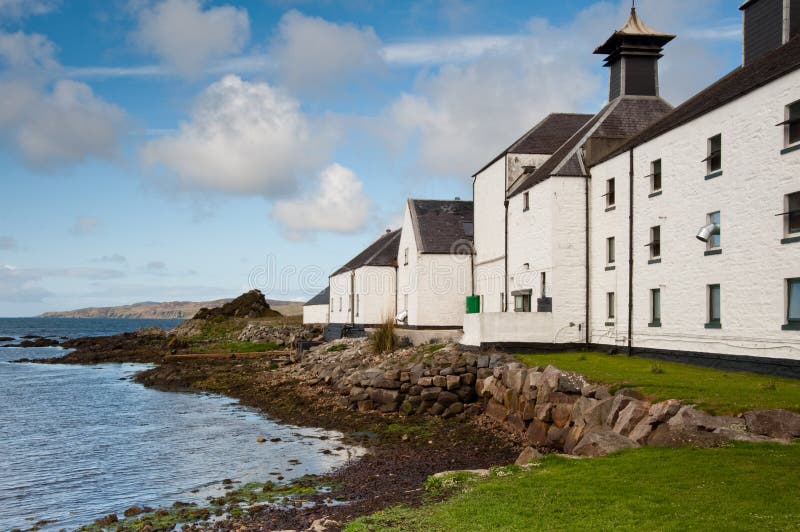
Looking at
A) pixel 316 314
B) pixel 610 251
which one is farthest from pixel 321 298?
pixel 610 251

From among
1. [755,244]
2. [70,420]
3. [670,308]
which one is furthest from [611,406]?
[70,420]

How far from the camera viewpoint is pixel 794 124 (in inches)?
720

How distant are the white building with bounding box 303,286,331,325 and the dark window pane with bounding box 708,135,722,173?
156ft

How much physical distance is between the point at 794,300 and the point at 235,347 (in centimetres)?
4899

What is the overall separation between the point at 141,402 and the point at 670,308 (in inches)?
1033

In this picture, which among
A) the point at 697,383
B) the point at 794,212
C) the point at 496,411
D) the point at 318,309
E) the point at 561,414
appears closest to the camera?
the point at 697,383

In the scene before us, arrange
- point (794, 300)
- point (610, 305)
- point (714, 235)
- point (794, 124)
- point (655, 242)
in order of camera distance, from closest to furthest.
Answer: point (794, 300) → point (794, 124) → point (714, 235) → point (655, 242) → point (610, 305)

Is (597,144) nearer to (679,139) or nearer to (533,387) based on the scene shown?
(679,139)

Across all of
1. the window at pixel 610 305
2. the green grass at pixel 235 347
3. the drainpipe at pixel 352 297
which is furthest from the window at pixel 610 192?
the green grass at pixel 235 347

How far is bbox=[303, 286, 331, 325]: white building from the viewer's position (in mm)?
67750

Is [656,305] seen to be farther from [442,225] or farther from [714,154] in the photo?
[442,225]

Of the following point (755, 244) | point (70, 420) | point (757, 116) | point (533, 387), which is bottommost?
point (70, 420)

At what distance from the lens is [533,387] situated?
2192 cm

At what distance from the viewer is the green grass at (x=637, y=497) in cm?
953
